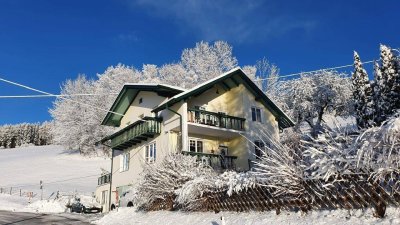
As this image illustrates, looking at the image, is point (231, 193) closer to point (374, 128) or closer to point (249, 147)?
point (374, 128)

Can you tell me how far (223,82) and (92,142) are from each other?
3798 cm

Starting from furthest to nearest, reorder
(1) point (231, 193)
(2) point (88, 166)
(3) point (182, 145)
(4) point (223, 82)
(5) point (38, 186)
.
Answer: (2) point (88, 166) → (5) point (38, 186) → (4) point (223, 82) → (3) point (182, 145) → (1) point (231, 193)

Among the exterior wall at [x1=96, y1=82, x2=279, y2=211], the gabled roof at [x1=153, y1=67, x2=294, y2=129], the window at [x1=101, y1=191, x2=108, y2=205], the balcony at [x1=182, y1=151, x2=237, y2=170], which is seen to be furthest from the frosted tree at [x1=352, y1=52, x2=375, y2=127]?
the window at [x1=101, y1=191, x2=108, y2=205]

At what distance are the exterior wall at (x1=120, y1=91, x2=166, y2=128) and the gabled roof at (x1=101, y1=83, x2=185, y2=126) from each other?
438mm

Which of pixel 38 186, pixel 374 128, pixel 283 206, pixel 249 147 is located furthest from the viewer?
pixel 38 186

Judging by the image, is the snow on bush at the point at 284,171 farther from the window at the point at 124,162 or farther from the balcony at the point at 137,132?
the window at the point at 124,162

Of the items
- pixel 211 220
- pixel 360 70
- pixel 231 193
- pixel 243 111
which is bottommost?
pixel 211 220

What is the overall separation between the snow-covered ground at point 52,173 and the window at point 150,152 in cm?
1965

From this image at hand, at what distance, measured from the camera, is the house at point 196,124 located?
25.1 m

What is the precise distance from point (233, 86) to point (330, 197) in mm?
20463

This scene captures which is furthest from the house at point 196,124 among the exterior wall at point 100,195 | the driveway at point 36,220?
the driveway at point 36,220

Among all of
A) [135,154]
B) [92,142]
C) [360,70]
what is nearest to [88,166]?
[92,142]

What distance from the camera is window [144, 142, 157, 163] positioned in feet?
88.7

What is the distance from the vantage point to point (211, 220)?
1352cm
